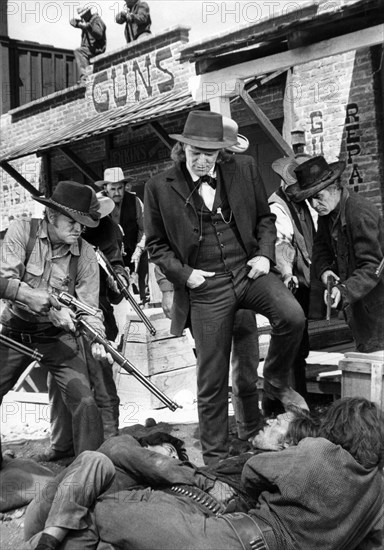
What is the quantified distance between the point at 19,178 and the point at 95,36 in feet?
10.6

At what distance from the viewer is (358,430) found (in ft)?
11.5

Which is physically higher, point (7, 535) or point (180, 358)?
point (180, 358)

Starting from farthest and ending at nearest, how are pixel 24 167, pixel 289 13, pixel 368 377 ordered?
pixel 24 167 → pixel 289 13 → pixel 368 377

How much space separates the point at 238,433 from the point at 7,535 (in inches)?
72.2

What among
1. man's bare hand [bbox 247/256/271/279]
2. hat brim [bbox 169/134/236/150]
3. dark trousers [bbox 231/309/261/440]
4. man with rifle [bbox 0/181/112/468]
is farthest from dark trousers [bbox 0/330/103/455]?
hat brim [bbox 169/134/236/150]

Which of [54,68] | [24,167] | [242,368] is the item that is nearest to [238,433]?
[242,368]

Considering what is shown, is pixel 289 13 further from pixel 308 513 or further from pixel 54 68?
pixel 54 68

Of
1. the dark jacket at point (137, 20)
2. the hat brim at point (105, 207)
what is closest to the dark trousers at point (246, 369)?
the hat brim at point (105, 207)

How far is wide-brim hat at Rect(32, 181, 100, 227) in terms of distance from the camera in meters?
4.94

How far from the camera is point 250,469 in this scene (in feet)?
11.6

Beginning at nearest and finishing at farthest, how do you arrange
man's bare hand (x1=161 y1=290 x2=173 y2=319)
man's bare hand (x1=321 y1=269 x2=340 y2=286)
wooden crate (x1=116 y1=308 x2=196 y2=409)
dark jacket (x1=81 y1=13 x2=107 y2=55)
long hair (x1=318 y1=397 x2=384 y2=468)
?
long hair (x1=318 y1=397 x2=384 y2=468), man's bare hand (x1=321 y1=269 x2=340 y2=286), man's bare hand (x1=161 y1=290 x2=173 y2=319), wooden crate (x1=116 y1=308 x2=196 y2=409), dark jacket (x1=81 y1=13 x2=107 y2=55)

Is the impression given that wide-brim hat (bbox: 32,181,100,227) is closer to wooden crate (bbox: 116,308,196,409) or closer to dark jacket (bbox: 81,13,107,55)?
wooden crate (bbox: 116,308,196,409)

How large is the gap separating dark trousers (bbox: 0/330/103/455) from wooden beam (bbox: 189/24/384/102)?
3.78 meters

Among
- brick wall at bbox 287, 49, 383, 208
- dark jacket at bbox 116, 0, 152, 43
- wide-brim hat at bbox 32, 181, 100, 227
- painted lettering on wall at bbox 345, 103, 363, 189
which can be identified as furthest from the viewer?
dark jacket at bbox 116, 0, 152, 43
